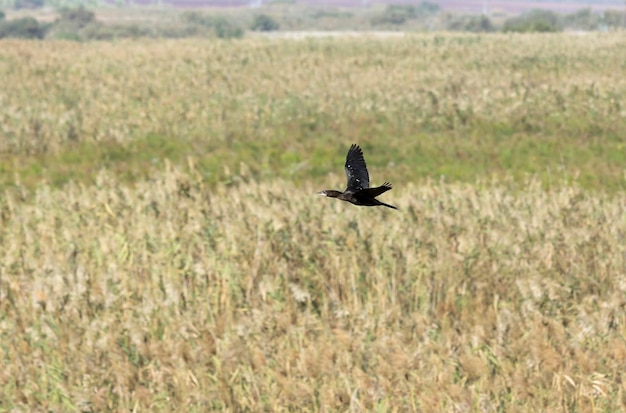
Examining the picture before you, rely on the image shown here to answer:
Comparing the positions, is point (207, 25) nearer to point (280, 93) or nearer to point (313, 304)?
point (280, 93)

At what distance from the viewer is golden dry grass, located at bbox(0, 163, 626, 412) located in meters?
4.48

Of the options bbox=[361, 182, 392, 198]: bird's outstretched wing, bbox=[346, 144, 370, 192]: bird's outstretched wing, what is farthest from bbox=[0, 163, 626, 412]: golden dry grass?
bbox=[361, 182, 392, 198]: bird's outstretched wing

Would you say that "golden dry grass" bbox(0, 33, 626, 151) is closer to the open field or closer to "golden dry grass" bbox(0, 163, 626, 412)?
the open field

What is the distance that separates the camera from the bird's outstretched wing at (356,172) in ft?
4.35

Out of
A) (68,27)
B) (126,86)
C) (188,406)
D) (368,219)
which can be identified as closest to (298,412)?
(188,406)

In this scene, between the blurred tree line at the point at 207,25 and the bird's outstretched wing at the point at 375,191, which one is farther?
the blurred tree line at the point at 207,25

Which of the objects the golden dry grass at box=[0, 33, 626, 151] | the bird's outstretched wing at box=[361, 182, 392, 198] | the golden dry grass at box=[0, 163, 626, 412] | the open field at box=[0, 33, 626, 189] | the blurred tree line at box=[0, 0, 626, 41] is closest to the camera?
the bird's outstretched wing at box=[361, 182, 392, 198]

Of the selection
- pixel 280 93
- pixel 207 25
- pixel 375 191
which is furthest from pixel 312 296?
pixel 207 25

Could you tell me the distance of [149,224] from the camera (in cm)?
739

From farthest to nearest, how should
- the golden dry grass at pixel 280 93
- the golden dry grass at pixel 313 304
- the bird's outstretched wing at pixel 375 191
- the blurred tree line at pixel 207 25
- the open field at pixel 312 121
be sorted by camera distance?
the blurred tree line at pixel 207 25 → the golden dry grass at pixel 280 93 → the open field at pixel 312 121 → the golden dry grass at pixel 313 304 → the bird's outstretched wing at pixel 375 191

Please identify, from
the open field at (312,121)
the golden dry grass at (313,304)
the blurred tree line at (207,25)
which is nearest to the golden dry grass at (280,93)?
the open field at (312,121)

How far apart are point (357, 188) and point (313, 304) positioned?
5043 millimetres

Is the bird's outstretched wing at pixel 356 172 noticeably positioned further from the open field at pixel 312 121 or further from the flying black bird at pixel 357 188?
the open field at pixel 312 121

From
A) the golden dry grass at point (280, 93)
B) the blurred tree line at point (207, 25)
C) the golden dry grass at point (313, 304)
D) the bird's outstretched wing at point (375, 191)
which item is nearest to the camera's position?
the bird's outstretched wing at point (375, 191)
